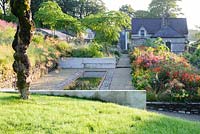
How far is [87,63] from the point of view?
25.6m

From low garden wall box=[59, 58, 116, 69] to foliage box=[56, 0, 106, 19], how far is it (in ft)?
122

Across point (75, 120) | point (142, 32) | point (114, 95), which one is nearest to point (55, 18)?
point (142, 32)

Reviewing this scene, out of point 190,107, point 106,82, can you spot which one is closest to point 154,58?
point 106,82

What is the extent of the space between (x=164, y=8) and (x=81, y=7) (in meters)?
14.6

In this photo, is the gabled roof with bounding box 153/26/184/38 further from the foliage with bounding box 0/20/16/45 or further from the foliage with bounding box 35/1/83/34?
the foliage with bounding box 0/20/16/45

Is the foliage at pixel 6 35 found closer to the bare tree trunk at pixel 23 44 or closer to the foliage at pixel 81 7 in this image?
the bare tree trunk at pixel 23 44

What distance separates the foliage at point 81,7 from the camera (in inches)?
2442

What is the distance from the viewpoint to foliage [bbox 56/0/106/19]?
62031 mm

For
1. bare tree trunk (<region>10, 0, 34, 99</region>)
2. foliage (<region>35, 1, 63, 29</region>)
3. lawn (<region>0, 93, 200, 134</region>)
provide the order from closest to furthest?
1. lawn (<region>0, 93, 200, 134</region>)
2. bare tree trunk (<region>10, 0, 34, 99</region>)
3. foliage (<region>35, 1, 63, 29</region>)

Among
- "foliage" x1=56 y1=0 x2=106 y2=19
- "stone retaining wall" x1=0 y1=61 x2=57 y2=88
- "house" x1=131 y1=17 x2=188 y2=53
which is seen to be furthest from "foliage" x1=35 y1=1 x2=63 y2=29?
"foliage" x1=56 y1=0 x2=106 y2=19

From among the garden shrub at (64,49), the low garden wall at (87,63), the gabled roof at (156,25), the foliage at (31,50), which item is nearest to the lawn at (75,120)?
the foliage at (31,50)

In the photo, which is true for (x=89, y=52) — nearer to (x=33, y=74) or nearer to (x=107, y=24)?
(x=107, y=24)

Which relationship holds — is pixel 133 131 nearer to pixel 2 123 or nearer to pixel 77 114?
pixel 77 114

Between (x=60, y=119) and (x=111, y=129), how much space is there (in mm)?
858
